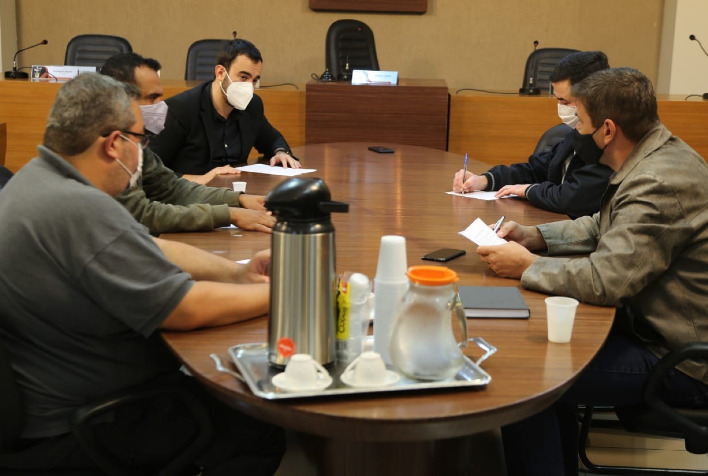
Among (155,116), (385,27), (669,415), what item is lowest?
(669,415)

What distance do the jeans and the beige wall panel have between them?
6.46 meters

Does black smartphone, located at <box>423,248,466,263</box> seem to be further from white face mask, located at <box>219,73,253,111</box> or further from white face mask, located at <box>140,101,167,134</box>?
white face mask, located at <box>219,73,253,111</box>

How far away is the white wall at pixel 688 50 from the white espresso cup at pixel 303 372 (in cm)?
697

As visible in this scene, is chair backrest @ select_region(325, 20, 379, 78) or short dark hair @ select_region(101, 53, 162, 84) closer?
short dark hair @ select_region(101, 53, 162, 84)

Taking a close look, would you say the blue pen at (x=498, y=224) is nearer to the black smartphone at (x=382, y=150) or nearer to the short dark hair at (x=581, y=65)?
the short dark hair at (x=581, y=65)

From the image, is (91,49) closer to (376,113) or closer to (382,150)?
(376,113)

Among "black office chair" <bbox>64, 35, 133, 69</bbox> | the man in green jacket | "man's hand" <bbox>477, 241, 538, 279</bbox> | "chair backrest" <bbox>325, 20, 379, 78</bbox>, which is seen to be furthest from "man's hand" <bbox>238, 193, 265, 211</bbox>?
"black office chair" <bbox>64, 35, 133, 69</bbox>

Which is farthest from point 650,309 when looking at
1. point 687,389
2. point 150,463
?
point 150,463

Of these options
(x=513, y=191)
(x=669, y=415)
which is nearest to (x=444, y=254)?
(x=669, y=415)

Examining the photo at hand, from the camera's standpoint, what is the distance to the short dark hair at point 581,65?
3.08 m

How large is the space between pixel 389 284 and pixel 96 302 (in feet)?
1.78

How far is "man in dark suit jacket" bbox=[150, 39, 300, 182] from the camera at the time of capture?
361cm

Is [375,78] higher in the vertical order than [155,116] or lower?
higher

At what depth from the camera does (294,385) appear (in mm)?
1235
